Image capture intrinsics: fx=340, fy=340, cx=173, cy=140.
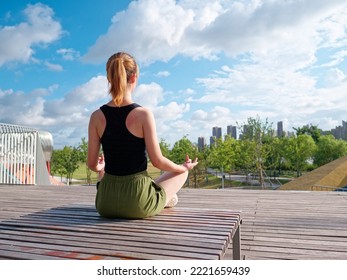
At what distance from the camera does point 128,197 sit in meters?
2.19

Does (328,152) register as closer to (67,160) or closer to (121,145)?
(67,160)

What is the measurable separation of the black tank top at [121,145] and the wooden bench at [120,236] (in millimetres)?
344

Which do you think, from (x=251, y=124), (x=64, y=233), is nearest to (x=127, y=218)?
(x=64, y=233)

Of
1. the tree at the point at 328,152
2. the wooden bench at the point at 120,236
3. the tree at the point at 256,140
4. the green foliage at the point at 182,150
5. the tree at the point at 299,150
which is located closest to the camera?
the wooden bench at the point at 120,236

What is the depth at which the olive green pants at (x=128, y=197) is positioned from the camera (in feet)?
7.17

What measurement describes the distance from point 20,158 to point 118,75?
8862 mm

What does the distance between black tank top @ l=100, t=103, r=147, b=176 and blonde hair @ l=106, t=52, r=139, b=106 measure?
0.09 meters

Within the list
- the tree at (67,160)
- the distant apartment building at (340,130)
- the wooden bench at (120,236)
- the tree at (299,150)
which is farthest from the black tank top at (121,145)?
the distant apartment building at (340,130)

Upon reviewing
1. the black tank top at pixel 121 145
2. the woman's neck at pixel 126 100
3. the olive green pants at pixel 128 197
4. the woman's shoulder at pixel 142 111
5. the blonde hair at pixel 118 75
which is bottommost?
the olive green pants at pixel 128 197

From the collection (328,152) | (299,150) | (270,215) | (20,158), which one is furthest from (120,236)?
(328,152)

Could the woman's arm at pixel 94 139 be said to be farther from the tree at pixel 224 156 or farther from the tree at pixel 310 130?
the tree at pixel 310 130
